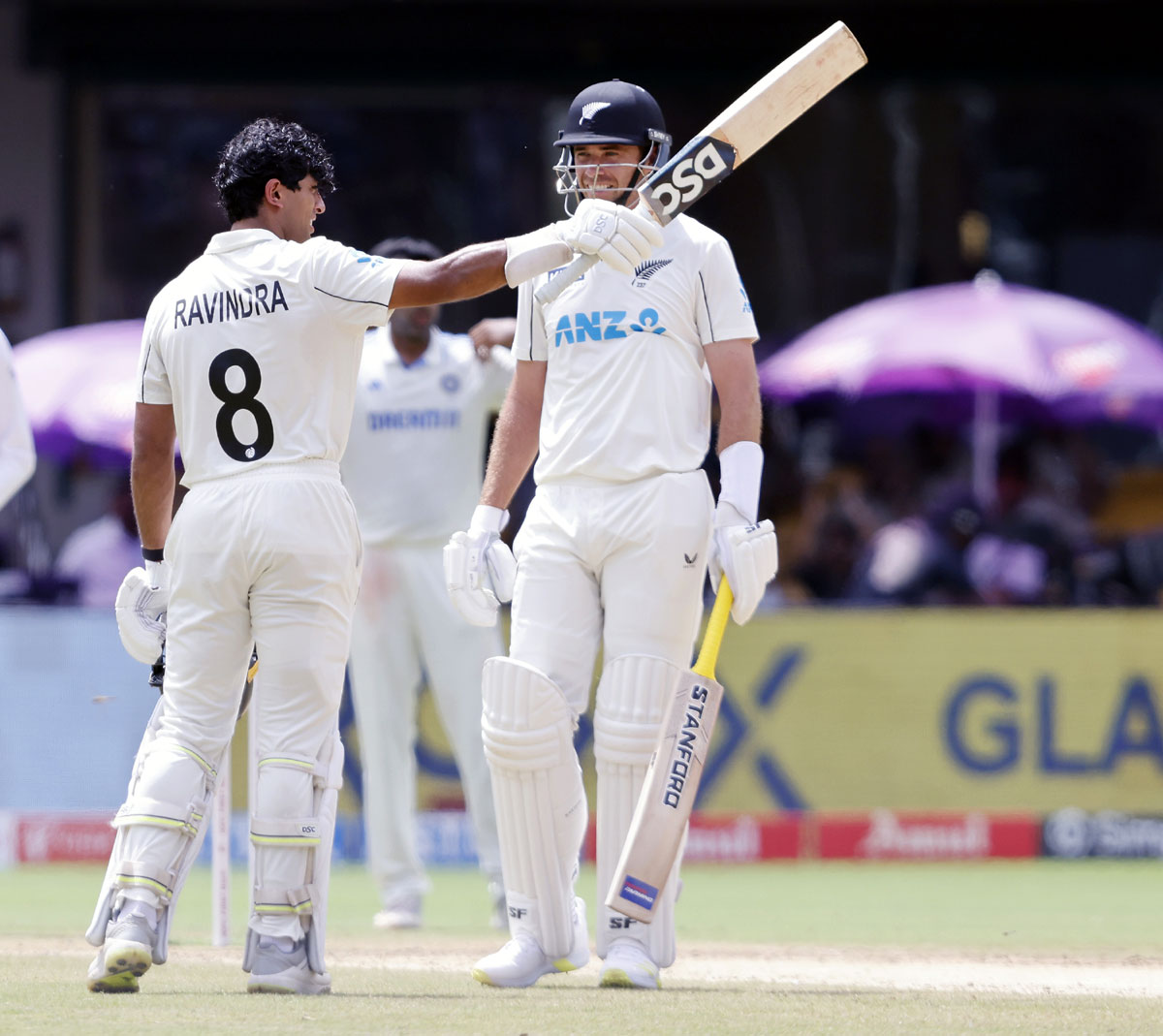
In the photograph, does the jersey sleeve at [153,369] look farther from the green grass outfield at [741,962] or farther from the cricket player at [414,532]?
the cricket player at [414,532]

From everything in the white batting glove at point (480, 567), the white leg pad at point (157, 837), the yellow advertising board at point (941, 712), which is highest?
the white batting glove at point (480, 567)

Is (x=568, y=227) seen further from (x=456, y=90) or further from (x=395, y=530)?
(x=456, y=90)

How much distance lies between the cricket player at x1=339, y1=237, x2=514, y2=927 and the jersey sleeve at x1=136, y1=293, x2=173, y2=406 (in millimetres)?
2005

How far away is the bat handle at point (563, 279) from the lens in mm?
4391

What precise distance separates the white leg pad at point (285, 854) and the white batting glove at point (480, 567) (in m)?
0.63

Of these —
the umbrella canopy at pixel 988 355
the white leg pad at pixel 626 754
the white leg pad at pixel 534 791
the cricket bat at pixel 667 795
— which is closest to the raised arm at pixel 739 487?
the cricket bat at pixel 667 795

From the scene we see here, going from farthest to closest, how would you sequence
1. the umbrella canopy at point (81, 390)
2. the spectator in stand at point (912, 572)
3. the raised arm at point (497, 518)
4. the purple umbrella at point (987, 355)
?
1. the umbrella canopy at point (81, 390)
2. the purple umbrella at point (987, 355)
3. the spectator in stand at point (912, 572)
4. the raised arm at point (497, 518)

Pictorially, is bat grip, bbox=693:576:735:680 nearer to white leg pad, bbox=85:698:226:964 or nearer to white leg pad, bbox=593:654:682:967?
white leg pad, bbox=593:654:682:967

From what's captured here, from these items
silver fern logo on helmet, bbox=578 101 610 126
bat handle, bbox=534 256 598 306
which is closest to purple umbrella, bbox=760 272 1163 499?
silver fern logo on helmet, bbox=578 101 610 126

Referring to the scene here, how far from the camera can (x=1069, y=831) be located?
29.0ft

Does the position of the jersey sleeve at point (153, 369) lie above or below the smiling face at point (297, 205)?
below

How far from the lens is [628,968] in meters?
4.57

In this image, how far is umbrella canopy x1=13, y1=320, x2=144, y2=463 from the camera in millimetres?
10131

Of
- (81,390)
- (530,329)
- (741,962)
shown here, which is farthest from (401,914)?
(81,390)
